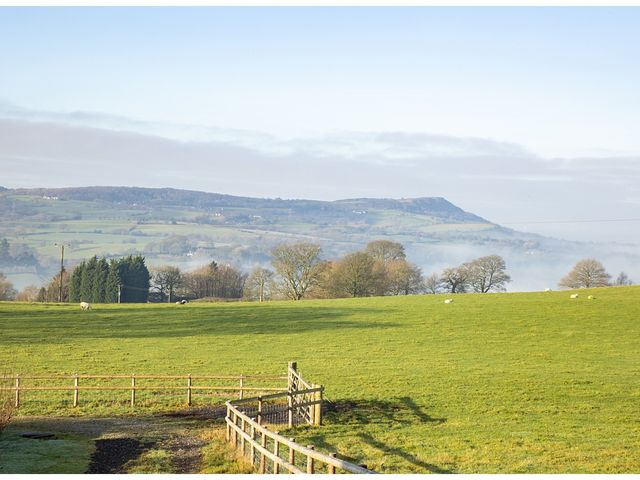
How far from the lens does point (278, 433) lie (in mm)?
23344

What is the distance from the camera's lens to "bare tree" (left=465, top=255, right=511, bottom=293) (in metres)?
110

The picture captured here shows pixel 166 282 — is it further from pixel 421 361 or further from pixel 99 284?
pixel 421 361

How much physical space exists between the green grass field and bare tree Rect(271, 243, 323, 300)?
935 inches

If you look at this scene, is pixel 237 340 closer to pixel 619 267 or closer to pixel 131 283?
pixel 131 283

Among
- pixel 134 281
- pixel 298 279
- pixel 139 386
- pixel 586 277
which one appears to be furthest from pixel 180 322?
pixel 586 277

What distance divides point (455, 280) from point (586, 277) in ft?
61.2

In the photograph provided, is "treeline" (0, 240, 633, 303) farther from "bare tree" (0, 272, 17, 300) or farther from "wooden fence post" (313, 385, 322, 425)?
"wooden fence post" (313, 385, 322, 425)

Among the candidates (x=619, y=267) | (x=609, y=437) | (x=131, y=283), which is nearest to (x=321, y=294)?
(x=131, y=283)

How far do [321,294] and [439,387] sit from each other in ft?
217

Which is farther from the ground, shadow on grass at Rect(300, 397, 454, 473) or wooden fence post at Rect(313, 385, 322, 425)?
wooden fence post at Rect(313, 385, 322, 425)

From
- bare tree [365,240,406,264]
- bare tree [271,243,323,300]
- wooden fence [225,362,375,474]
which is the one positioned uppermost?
bare tree [365,240,406,264]

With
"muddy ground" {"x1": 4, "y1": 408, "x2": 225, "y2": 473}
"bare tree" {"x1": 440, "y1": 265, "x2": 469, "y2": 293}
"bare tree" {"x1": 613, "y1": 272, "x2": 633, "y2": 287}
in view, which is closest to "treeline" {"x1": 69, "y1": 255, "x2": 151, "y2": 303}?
"bare tree" {"x1": 440, "y1": 265, "x2": 469, "y2": 293}

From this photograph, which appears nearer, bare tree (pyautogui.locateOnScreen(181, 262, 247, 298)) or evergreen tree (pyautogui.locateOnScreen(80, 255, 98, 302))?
evergreen tree (pyautogui.locateOnScreen(80, 255, 98, 302))

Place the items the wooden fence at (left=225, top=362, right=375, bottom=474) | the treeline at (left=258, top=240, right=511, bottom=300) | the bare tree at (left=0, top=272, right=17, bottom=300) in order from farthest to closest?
the bare tree at (left=0, top=272, right=17, bottom=300)
the treeline at (left=258, top=240, right=511, bottom=300)
the wooden fence at (left=225, top=362, right=375, bottom=474)
